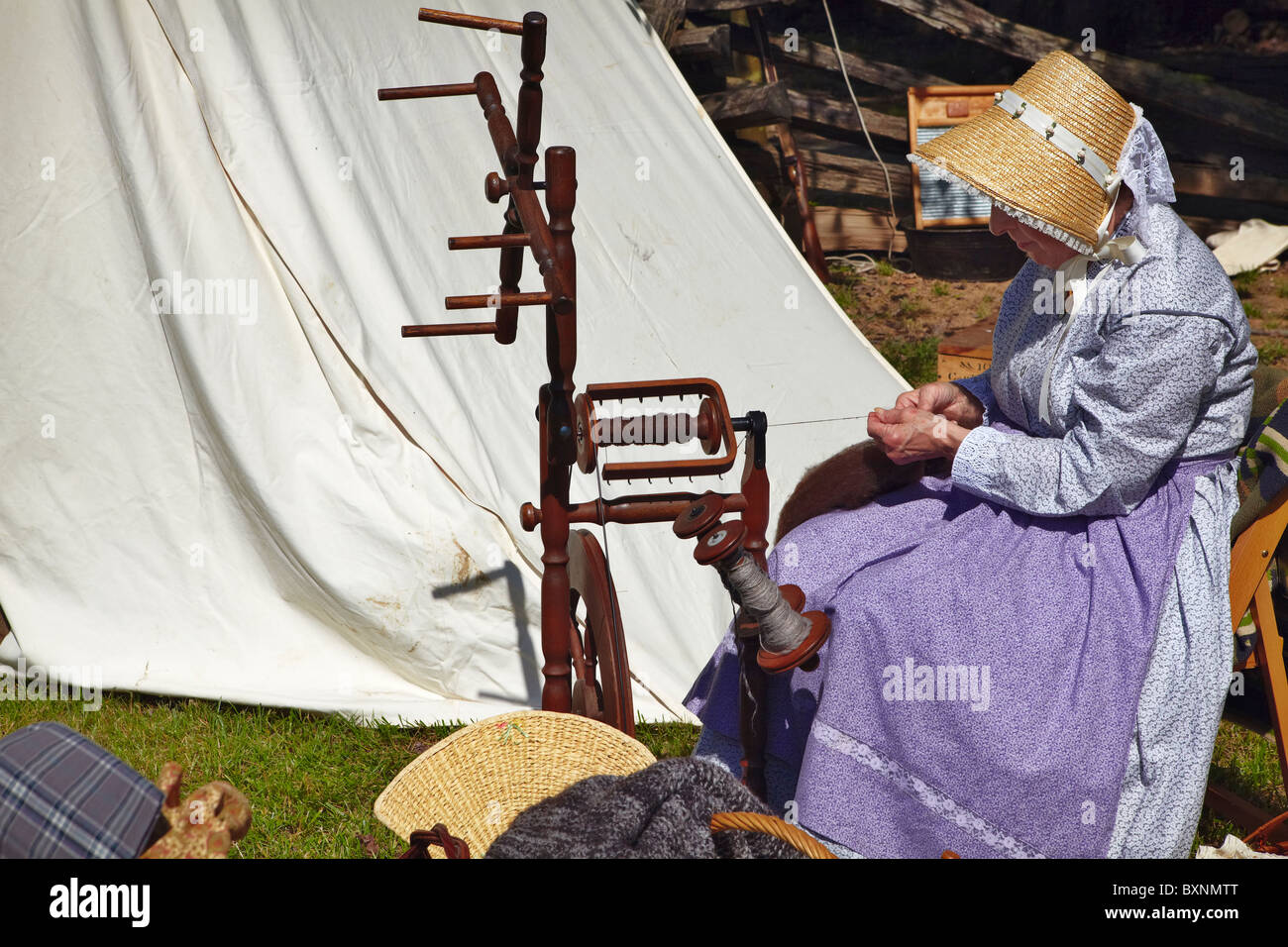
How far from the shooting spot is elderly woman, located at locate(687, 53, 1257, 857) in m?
1.65

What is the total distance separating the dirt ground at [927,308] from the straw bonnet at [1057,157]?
259cm

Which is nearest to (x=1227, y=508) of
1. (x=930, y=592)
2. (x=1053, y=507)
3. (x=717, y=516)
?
(x=1053, y=507)

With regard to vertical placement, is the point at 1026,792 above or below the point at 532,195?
below

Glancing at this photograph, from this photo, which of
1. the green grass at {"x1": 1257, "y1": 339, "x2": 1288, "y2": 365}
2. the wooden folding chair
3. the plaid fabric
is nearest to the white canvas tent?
the wooden folding chair

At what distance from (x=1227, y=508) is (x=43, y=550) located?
2.37 metres

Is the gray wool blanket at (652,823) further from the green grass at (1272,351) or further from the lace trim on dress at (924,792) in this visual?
the green grass at (1272,351)

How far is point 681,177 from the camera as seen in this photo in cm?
324

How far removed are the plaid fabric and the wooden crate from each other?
2.74 meters

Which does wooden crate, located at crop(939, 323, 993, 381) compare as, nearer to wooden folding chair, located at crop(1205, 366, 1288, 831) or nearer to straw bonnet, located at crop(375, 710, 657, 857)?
wooden folding chair, located at crop(1205, 366, 1288, 831)

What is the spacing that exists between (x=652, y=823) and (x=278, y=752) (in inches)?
57.6

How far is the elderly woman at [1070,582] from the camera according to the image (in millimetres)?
1654

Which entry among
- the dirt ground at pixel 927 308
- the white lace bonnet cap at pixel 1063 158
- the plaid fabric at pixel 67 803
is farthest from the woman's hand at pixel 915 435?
the dirt ground at pixel 927 308
